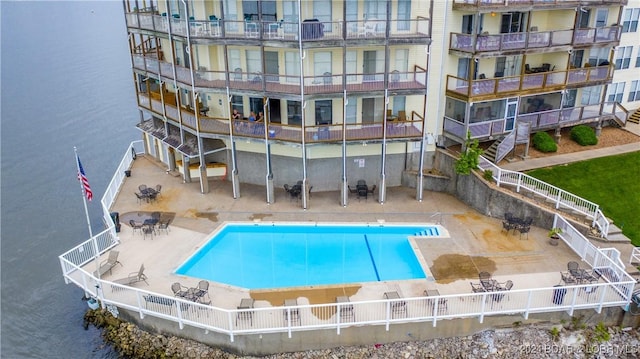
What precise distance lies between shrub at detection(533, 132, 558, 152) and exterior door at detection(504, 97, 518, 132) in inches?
76.9

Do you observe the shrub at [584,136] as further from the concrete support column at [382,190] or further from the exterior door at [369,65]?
the exterior door at [369,65]

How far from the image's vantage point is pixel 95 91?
59375 millimetres

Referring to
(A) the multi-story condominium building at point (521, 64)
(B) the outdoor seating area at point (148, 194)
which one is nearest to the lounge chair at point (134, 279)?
(B) the outdoor seating area at point (148, 194)

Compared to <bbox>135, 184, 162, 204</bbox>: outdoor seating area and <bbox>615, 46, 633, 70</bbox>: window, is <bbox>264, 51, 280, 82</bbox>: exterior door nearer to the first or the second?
<bbox>135, 184, 162, 204</bbox>: outdoor seating area

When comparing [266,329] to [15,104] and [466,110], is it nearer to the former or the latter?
[466,110]

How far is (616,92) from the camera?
35469 mm

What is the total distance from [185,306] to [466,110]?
19248 millimetres

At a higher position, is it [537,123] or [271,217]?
[537,123]

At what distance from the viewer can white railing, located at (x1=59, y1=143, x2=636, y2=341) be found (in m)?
18.8

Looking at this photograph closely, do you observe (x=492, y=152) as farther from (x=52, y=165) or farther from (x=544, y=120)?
(x=52, y=165)

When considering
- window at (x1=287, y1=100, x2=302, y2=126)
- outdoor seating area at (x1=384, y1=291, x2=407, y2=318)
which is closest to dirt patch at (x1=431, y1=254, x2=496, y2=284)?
outdoor seating area at (x1=384, y1=291, x2=407, y2=318)

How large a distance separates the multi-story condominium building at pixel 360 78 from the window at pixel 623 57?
1986mm

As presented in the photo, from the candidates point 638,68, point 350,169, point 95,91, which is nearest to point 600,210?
point 350,169

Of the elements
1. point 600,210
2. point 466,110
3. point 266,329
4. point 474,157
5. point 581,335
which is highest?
point 466,110
